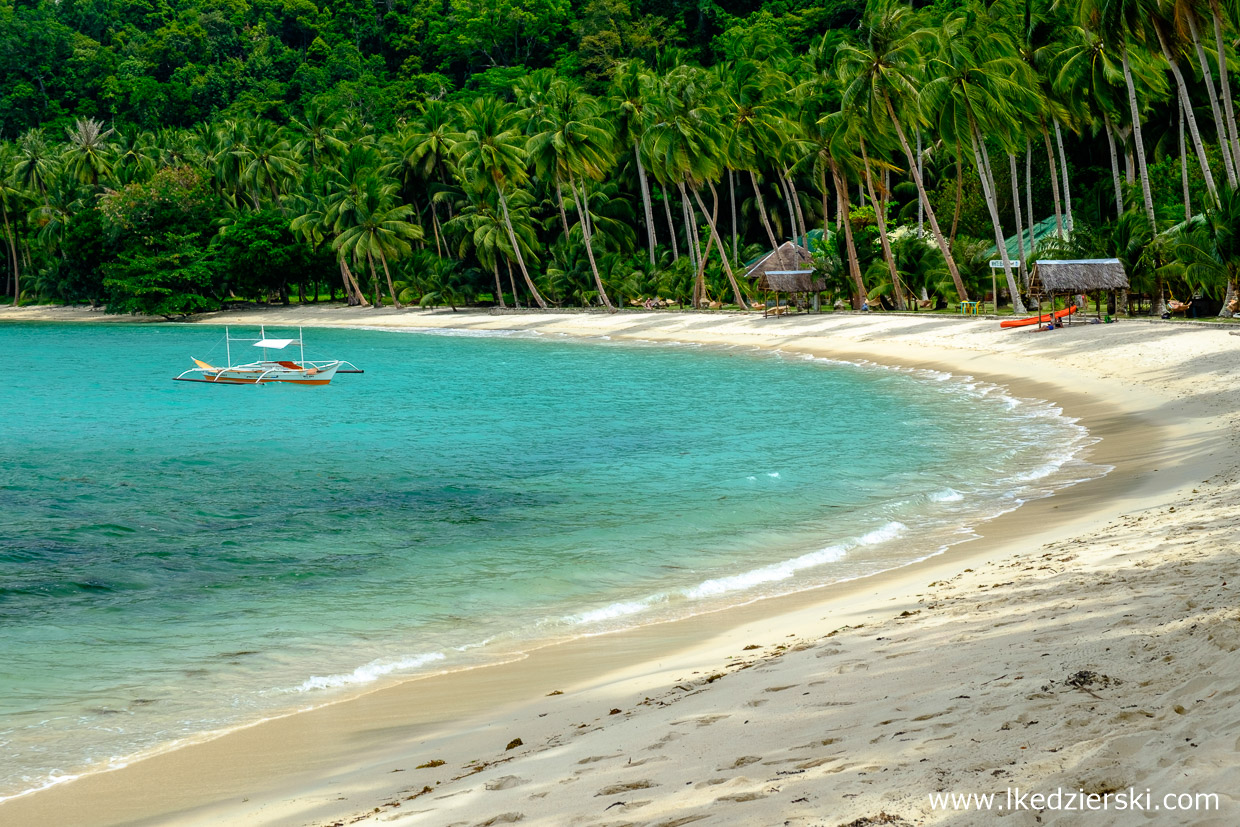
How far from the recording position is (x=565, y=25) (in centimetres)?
9100

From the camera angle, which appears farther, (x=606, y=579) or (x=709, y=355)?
(x=709, y=355)

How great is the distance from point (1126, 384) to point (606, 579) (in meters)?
16.7

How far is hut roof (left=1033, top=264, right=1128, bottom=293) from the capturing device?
3328 cm

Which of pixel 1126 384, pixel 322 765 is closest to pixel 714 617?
pixel 322 765

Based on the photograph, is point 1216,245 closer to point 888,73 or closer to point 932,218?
point 932,218

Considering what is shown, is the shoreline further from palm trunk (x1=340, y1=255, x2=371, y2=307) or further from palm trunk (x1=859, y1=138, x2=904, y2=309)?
palm trunk (x1=340, y1=255, x2=371, y2=307)

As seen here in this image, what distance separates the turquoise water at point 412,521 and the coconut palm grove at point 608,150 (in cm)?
1478

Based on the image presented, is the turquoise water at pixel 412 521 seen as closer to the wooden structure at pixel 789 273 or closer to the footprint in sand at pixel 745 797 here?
the footprint in sand at pixel 745 797

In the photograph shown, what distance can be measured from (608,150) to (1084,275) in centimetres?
2999

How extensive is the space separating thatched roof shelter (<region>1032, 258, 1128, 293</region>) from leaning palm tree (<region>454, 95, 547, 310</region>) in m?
33.0

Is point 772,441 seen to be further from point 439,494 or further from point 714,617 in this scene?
point 714,617

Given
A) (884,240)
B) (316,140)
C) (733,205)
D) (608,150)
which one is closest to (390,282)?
(316,140)

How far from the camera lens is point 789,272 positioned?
4688 centimetres

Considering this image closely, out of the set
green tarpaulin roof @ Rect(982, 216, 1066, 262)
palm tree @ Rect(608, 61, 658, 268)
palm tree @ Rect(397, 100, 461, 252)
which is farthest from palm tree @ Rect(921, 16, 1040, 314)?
palm tree @ Rect(397, 100, 461, 252)
